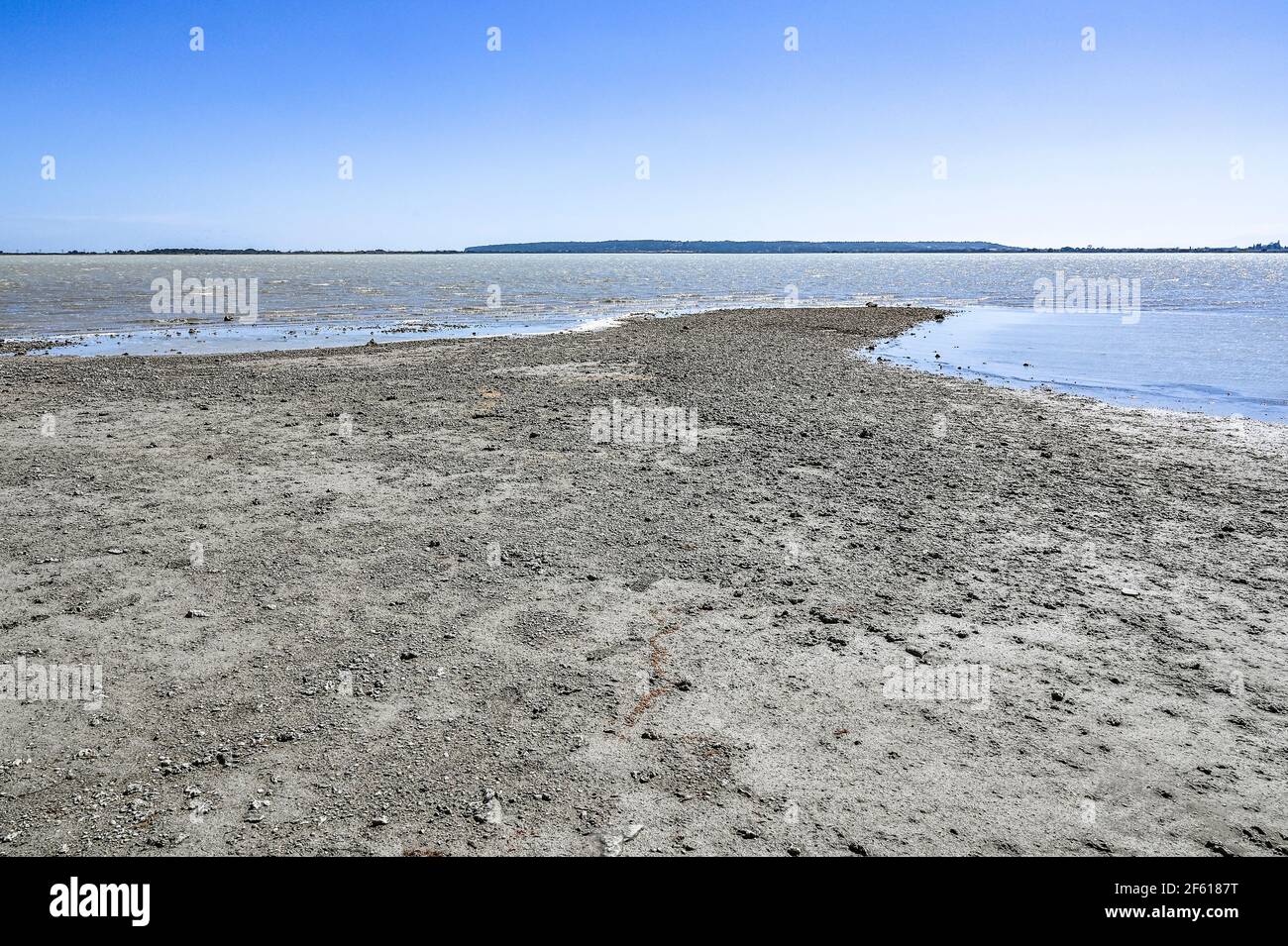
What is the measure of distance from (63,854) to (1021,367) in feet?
82.6

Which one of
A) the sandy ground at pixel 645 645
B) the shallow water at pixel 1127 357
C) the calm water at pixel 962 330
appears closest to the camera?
the sandy ground at pixel 645 645

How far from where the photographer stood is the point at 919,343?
98.4ft

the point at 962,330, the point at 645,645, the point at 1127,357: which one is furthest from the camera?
the point at 962,330

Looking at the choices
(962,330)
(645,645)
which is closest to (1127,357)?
(962,330)

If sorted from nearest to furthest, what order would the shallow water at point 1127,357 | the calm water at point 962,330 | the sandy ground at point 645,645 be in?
the sandy ground at point 645,645 < the shallow water at point 1127,357 < the calm water at point 962,330

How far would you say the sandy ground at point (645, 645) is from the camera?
416cm

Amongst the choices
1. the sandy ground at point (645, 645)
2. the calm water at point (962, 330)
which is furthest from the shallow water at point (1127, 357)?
the sandy ground at point (645, 645)

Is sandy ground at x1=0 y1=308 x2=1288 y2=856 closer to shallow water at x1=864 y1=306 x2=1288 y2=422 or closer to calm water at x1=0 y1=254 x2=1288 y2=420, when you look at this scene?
shallow water at x1=864 y1=306 x2=1288 y2=422

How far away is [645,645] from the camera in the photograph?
603cm

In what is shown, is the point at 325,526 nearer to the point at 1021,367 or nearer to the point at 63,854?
the point at 63,854

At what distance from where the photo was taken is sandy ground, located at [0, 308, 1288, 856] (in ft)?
13.6

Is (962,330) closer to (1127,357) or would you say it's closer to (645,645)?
(1127,357)

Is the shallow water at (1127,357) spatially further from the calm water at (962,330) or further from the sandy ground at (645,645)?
the sandy ground at (645,645)

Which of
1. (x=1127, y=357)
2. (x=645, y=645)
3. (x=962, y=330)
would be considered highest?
(x=962, y=330)
